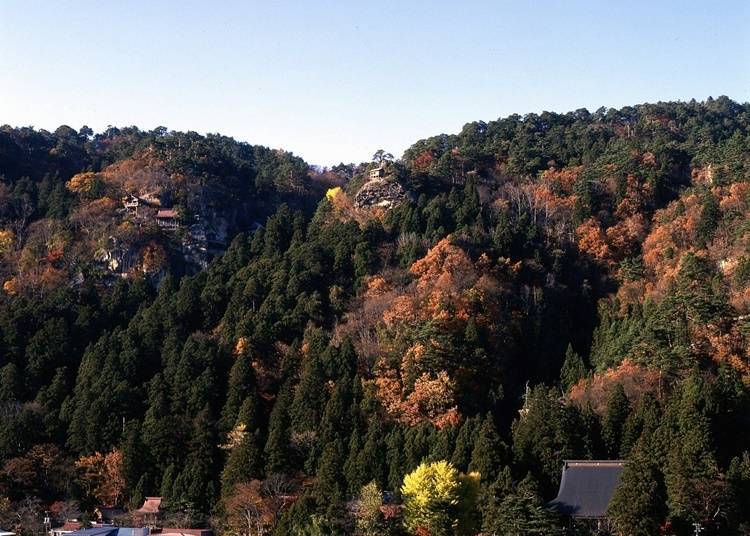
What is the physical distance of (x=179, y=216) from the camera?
219ft

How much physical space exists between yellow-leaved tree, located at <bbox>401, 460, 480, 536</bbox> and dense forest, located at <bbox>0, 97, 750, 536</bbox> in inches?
3.9

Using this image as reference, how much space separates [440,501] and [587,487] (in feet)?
18.2

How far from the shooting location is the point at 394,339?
4975cm

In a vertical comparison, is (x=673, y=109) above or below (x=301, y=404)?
above

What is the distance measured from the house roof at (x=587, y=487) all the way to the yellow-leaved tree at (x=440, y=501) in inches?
118

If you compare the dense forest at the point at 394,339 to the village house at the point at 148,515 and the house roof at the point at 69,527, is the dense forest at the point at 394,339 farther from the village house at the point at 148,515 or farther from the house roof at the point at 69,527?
the house roof at the point at 69,527

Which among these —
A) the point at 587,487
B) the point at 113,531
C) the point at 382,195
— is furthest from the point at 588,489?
the point at 382,195

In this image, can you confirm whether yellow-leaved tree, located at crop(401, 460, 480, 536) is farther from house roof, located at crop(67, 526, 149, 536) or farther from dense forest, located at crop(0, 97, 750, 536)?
house roof, located at crop(67, 526, 149, 536)

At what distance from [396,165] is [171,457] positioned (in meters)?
26.4

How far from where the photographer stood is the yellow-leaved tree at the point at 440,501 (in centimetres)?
3544

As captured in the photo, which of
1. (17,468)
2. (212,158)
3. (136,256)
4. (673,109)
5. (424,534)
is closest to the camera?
(424,534)

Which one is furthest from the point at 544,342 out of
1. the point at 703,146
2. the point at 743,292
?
the point at 703,146

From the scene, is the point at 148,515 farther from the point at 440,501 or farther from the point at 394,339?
the point at 394,339

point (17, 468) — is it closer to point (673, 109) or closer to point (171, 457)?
point (171, 457)
